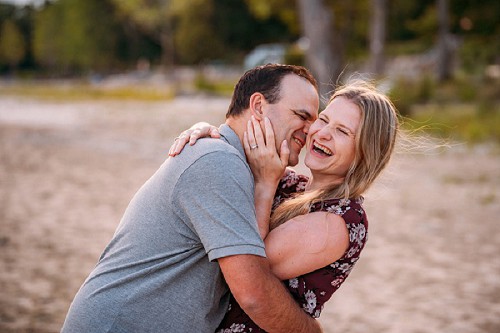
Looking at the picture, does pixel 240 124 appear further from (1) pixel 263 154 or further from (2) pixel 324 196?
(2) pixel 324 196

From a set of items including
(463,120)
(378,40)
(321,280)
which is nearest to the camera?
(321,280)

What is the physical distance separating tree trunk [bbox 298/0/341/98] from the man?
1755 cm

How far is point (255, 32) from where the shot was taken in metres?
67.2

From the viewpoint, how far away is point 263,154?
2623 mm

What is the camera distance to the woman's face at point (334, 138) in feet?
8.89

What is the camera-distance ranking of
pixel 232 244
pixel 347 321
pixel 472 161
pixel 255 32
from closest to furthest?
pixel 232 244 < pixel 347 321 < pixel 472 161 < pixel 255 32

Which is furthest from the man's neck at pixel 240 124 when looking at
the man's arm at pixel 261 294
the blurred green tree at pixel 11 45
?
the blurred green tree at pixel 11 45

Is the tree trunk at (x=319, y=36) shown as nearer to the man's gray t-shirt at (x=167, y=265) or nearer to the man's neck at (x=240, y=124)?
the man's neck at (x=240, y=124)

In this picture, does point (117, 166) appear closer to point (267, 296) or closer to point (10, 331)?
point (10, 331)

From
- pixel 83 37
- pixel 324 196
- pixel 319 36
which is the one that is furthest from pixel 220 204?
pixel 83 37

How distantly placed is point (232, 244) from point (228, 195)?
149 millimetres

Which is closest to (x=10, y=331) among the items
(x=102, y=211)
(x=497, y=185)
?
(x=102, y=211)

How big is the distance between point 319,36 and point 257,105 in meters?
18.0

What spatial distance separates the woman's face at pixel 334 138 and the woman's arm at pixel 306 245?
31 cm
